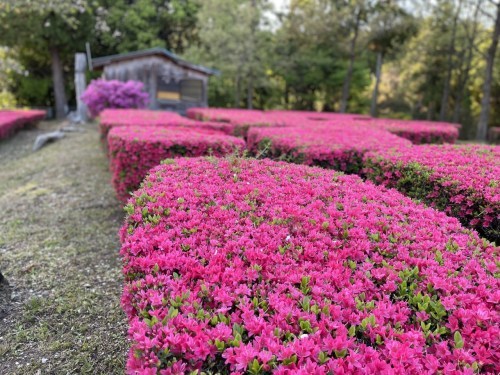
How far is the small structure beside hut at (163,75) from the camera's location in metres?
20.7

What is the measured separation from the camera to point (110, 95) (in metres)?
17.0

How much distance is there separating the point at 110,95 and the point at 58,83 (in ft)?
35.8

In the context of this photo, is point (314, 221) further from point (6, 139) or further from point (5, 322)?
point (6, 139)

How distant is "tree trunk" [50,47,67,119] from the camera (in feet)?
82.2

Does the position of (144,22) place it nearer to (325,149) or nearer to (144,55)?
(144,55)

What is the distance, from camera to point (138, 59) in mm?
20734

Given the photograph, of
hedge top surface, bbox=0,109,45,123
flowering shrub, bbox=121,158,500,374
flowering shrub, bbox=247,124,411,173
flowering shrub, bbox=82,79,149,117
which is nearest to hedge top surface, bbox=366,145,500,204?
flowering shrub, bbox=247,124,411,173

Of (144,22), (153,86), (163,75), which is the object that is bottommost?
(153,86)

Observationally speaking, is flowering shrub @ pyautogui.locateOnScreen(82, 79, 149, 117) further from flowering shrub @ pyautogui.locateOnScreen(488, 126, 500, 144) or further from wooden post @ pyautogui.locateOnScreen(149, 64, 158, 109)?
flowering shrub @ pyautogui.locateOnScreen(488, 126, 500, 144)

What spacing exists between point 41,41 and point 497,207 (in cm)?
2534

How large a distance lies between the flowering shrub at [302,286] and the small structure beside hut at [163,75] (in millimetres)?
19030

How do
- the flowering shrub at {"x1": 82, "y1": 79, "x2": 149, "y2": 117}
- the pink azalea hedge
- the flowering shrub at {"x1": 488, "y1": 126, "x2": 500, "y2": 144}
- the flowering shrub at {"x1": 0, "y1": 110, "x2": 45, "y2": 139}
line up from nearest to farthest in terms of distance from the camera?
the pink azalea hedge, the flowering shrub at {"x1": 0, "y1": 110, "x2": 45, "y2": 139}, the flowering shrub at {"x1": 82, "y1": 79, "x2": 149, "y2": 117}, the flowering shrub at {"x1": 488, "y1": 126, "x2": 500, "y2": 144}

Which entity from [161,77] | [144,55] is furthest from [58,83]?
[161,77]

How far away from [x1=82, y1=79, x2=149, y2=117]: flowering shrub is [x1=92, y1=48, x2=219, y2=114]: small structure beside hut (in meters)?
3.50
